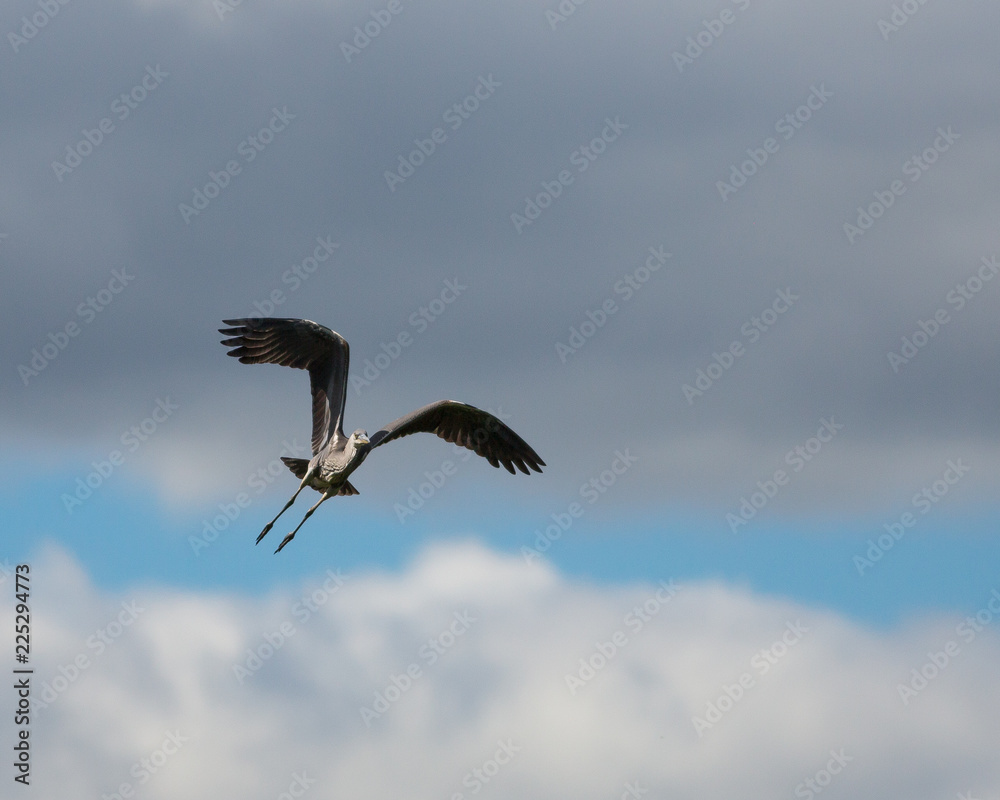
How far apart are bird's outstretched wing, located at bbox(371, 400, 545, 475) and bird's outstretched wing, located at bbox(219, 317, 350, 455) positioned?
7.52 ft

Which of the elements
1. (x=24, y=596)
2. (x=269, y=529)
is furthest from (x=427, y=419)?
(x=24, y=596)

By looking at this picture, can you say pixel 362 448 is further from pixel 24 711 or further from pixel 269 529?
pixel 24 711

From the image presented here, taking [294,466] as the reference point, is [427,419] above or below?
above

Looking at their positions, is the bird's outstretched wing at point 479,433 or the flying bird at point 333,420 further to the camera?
the bird's outstretched wing at point 479,433

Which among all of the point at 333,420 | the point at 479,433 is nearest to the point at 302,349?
the point at 333,420

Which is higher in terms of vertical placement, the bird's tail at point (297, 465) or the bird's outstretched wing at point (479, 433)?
the bird's outstretched wing at point (479, 433)

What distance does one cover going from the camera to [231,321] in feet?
175

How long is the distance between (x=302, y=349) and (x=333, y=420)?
2.16 m

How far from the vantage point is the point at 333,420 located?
52.6 m

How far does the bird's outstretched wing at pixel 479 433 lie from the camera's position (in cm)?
5472

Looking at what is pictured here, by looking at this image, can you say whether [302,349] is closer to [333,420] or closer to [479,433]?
[333,420]

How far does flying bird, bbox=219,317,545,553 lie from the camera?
2010 inches

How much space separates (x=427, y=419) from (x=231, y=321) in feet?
18.0

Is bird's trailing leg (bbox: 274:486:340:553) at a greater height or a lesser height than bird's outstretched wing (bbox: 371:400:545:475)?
lesser
